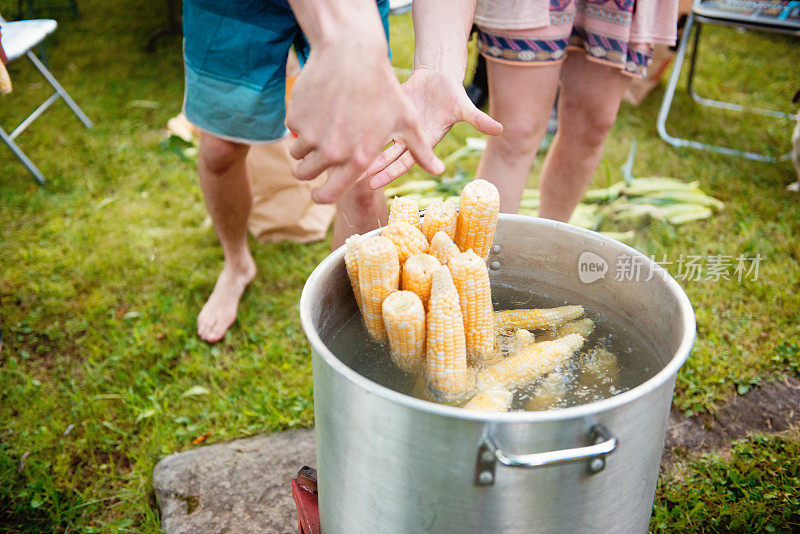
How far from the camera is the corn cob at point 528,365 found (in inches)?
47.5

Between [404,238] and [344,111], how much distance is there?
38cm

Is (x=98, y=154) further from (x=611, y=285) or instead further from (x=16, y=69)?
(x=611, y=285)

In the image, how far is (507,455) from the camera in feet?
2.89

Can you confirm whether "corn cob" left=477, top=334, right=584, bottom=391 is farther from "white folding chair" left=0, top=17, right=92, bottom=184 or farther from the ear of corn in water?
"white folding chair" left=0, top=17, right=92, bottom=184

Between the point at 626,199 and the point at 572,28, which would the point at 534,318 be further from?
the point at 626,199

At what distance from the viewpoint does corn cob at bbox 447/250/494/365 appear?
3.72ft

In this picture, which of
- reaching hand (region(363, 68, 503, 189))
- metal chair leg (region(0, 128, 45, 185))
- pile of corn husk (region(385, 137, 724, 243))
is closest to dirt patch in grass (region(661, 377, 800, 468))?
pile of corn husk (region(385, 137, 724, 243))

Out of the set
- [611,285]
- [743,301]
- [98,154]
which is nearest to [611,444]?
[611,285]

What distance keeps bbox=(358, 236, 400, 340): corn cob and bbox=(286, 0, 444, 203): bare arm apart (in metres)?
0.17

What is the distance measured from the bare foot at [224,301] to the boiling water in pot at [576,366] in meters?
1.20

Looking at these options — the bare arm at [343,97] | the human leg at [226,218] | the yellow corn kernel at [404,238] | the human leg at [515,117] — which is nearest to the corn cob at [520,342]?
the yellow corn kernel at [404,238]

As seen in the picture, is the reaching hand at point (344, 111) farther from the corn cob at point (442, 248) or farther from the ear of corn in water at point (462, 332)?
the corn cob at point (442, 248)

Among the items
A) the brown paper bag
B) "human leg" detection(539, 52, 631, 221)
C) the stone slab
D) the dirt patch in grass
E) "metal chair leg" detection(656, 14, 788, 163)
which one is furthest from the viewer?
"metal chair leg" detection(656, 14, 788, 163)

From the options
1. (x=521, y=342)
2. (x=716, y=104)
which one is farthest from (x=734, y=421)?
(x=716, y=104)
